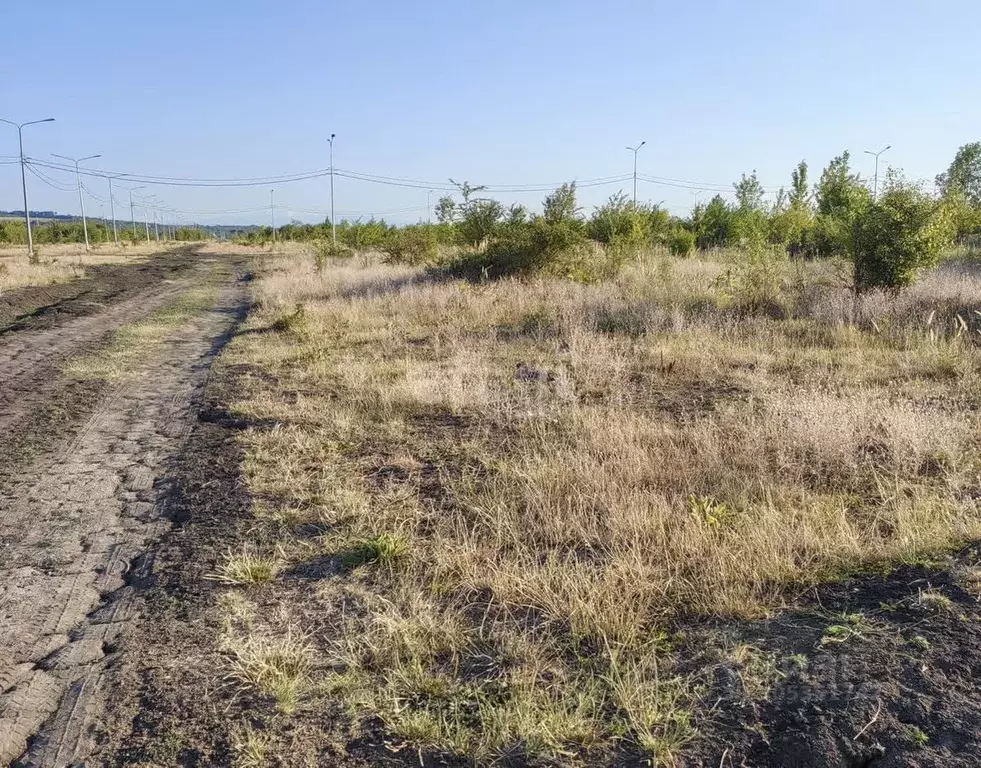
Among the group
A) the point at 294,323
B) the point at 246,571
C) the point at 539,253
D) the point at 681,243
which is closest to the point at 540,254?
the point at 539,253

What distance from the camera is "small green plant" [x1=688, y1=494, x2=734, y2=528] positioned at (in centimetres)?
452

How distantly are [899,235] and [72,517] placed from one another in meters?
13.9

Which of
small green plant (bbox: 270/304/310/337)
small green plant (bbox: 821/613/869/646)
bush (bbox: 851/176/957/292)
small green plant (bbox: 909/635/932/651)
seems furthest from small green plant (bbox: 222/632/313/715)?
Answer: bush (bbox: 851/176/957/292)

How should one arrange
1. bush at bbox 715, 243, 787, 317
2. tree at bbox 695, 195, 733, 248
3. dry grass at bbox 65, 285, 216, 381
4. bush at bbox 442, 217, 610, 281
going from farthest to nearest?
tree at bbox 695, 195, 733, 248
bush at bbox 442, 217, 610, 281
bush at bbox 715, 243, 787, 317
dry grass at bbox 65, 285, 216, 381

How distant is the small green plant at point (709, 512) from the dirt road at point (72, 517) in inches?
129

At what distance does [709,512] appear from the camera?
185 inches

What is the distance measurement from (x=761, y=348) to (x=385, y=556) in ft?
Result: 27.4

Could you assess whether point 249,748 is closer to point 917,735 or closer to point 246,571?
point 246,571

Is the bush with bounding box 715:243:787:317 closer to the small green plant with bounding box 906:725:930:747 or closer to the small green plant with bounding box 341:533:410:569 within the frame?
the small green plant with bounding box 341:533:410:569

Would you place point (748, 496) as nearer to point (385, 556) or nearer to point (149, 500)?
point (385, 556)

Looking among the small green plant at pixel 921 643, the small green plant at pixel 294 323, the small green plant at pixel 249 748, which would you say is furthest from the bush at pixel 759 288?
the small green plant at pixel 249 748

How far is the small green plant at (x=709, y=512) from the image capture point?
4.52 meters

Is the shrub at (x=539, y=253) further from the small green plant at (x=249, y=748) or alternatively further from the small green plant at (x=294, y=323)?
the small green plant at (x=249, y=748)

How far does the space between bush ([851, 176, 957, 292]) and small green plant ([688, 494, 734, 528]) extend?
11.0 m
